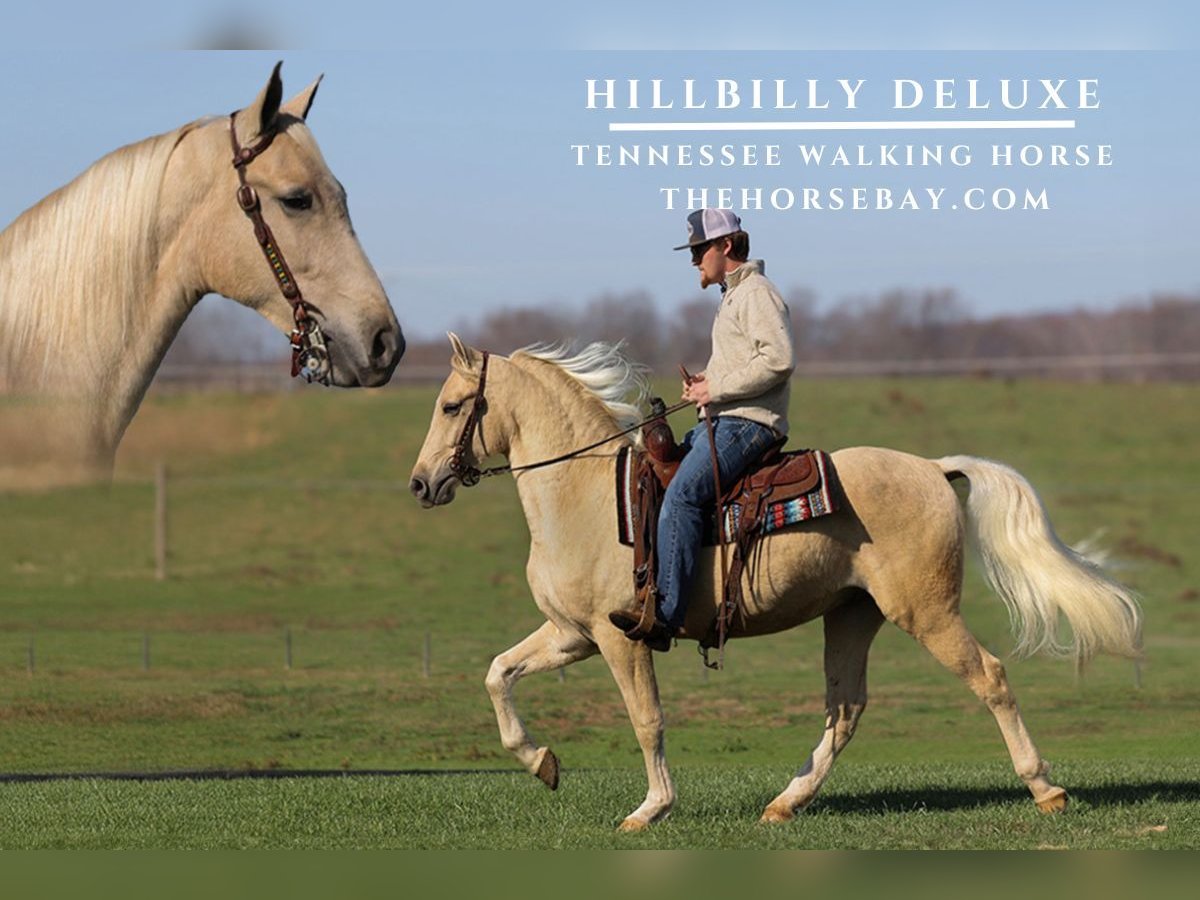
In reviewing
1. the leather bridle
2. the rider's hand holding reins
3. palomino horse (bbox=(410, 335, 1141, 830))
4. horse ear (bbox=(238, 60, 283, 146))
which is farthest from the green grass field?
the rider's hand holding reins

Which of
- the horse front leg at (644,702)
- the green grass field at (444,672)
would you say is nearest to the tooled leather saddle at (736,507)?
the horse front leg at (644,702)

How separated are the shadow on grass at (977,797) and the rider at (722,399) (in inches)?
65.4

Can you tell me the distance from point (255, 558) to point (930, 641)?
29.0 m

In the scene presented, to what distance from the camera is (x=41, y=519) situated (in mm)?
35562

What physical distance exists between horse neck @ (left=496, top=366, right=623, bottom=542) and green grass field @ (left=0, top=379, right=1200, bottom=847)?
1.39 metres

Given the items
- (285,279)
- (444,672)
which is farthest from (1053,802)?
(444,672)

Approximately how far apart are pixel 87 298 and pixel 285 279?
1.72 feet

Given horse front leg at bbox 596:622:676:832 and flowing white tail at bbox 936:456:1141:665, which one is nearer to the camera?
horse front leg at bbox 596:622:676:832

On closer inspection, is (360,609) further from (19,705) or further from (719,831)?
(719,831)

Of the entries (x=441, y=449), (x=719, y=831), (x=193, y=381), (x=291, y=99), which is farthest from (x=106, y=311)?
(x=193, y=381)

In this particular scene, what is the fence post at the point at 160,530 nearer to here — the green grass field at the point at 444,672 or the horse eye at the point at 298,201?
the green grass field at the point at 444,672

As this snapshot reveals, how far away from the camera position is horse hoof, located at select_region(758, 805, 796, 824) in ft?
25.3

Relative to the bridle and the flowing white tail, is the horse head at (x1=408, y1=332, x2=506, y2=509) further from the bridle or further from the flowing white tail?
the bridle

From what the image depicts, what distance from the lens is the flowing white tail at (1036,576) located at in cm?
796
